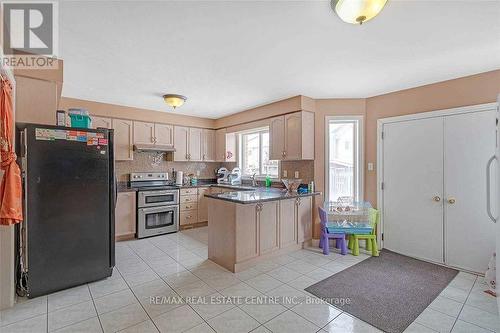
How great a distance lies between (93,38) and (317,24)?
193cm

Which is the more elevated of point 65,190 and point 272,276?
point 65,190

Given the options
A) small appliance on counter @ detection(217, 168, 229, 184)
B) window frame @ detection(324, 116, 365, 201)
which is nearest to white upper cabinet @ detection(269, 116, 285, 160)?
window frame @ detection(324, 116, 365, 201)

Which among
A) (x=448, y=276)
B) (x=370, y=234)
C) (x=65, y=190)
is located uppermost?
(x=65, y=190)

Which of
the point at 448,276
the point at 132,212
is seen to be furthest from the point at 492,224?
the point at 132,212

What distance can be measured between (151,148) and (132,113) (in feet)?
2.40

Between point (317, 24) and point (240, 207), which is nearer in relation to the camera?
point (317, 24)

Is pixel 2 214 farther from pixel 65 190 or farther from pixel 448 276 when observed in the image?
pixel 448 276

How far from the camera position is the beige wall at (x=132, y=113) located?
3952mm

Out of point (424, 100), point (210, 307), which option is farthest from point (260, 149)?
point (210, 307)

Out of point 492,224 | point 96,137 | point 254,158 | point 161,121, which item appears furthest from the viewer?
point 254,158

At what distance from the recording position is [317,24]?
74.7 inches

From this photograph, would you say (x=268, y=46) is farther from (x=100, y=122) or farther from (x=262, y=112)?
(x=100, y=122)

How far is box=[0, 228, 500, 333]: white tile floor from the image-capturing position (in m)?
1.90

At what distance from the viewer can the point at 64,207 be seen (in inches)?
93.8
